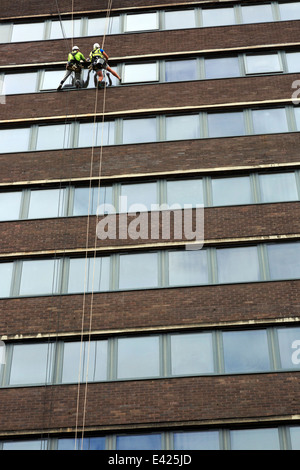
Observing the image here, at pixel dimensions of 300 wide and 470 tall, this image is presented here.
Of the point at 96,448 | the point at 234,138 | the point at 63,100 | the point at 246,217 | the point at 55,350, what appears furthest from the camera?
the point at 63,100

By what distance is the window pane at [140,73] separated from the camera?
23266 millimetres

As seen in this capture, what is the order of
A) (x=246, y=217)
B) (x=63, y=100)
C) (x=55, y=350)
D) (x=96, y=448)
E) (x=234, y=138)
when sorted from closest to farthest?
(x=96, y=448) < (x=55, y=350) < (x=246, y=217) < (x=234, y=138) < (x=63, y=100)

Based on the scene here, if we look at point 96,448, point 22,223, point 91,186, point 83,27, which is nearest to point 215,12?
point 83,27

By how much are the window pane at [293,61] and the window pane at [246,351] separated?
9.45m

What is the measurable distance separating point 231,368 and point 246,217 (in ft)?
14.7

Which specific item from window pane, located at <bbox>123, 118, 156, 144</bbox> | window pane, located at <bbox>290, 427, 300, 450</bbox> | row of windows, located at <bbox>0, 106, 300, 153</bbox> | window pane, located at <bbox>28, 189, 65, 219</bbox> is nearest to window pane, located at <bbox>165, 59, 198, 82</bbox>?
row of windows, located at <bbox>0, 106, 300, 153</bbox>

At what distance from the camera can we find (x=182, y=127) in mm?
22078

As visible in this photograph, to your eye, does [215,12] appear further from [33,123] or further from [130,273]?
[130,273]

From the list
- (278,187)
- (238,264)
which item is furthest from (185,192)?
(238,264)

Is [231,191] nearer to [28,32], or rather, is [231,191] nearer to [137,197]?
[137,197]

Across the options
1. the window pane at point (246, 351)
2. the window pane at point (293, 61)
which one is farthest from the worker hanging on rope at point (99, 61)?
the window pane at point (246, 351)

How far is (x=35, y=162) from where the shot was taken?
71.4ft

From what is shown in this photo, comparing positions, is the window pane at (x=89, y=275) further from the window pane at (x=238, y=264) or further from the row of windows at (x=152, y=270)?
the window pane at (x=238, y=264)

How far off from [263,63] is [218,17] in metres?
2.70
